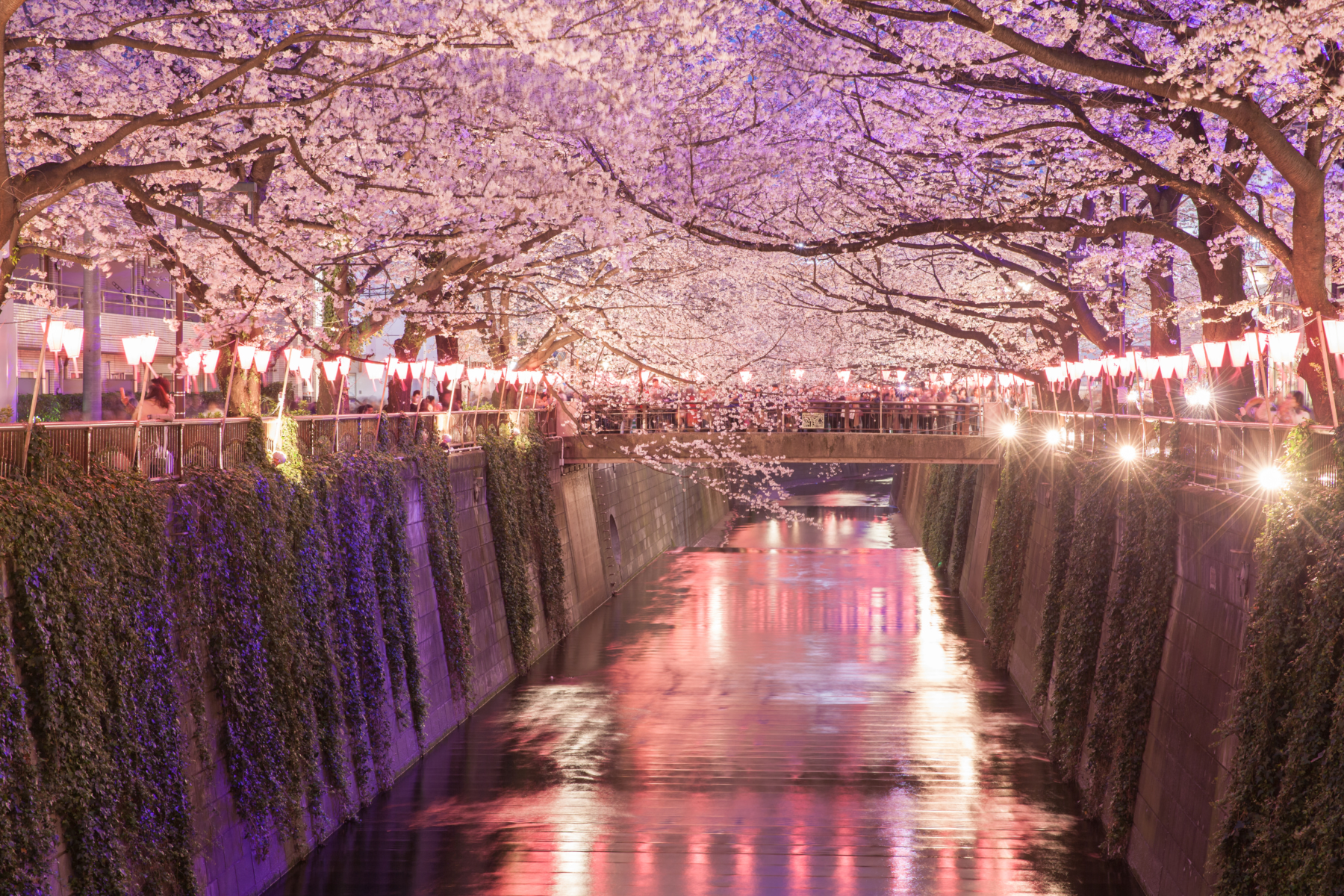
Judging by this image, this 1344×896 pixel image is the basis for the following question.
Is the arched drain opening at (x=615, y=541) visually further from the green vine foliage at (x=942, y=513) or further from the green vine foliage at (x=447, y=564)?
the green vine foliage at (x=447, y=564)

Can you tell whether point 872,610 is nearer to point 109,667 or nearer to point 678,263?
point 678,263

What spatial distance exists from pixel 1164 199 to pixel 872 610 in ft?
49.7

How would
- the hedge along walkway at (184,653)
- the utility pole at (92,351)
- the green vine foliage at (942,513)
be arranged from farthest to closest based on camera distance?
the green vine foliage at (942,513) < the utility pole at (92,351) < the hedge along walkway at (184,653)

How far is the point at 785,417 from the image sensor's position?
2828cm

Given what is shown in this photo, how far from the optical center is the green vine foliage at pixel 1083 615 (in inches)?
571

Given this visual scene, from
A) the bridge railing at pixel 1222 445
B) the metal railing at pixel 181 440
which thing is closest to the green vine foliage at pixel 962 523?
the bridge railing at pixel 1222 445

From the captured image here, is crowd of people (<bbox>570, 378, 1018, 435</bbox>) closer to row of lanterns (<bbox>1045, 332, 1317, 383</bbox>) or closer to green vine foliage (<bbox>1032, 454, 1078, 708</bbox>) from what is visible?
row of lanterns (<bbox>1045, 332, 1317, 383</bbox>)

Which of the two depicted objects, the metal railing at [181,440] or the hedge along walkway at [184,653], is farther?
the metal railing at [181,440]

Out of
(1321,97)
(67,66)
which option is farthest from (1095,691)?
(67,66)

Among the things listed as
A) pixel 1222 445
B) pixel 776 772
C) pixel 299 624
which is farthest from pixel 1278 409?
pixel 299 624

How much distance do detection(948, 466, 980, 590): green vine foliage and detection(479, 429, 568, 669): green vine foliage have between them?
12342mm

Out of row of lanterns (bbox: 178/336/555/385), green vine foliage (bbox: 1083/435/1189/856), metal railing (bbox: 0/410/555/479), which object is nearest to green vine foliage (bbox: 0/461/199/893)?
metal railing (bbox: 0/410/555/479)

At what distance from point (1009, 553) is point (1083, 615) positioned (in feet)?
26.9

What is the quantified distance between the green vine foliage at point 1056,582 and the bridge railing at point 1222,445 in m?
0.95
